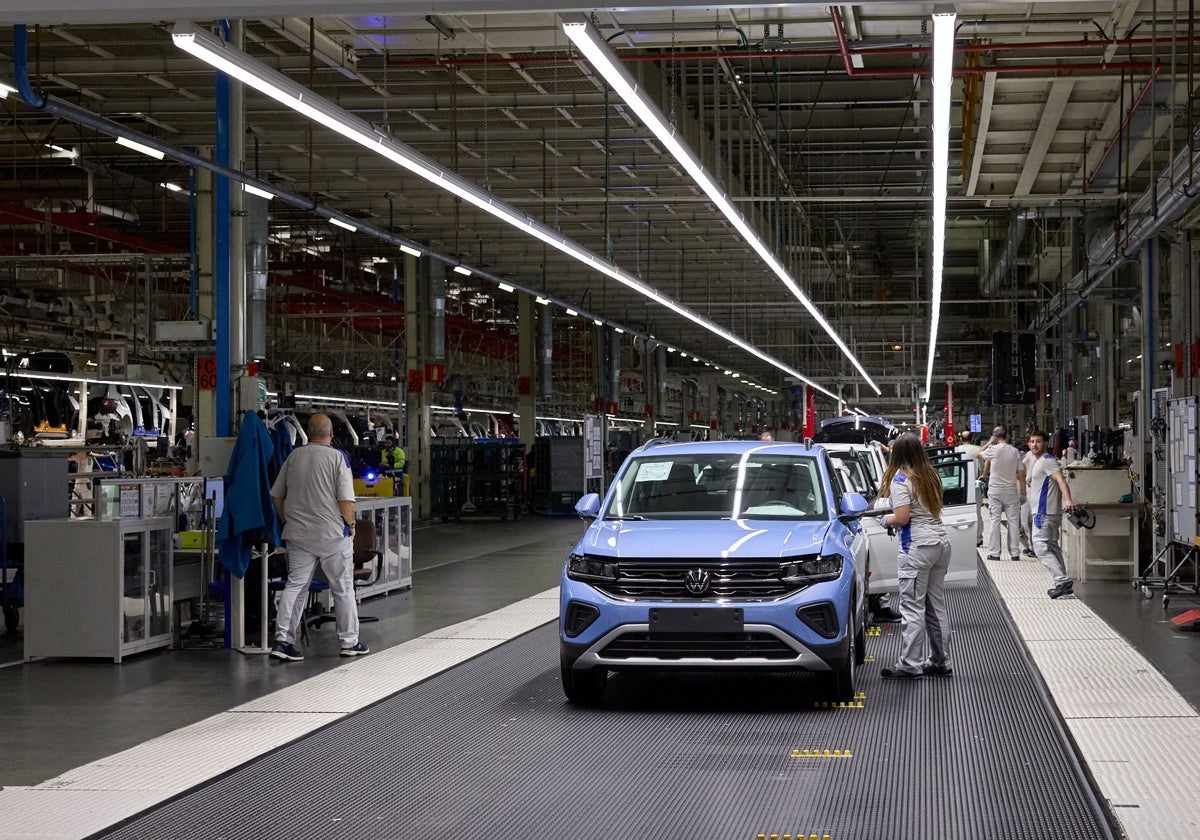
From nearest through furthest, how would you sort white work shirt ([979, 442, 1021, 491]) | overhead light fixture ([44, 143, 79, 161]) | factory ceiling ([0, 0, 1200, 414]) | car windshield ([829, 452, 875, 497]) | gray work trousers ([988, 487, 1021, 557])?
car windshield ([829, 452, 875, 497]) < factory ceiling ([0, 0, 1200, 414]) < white work shirt ([979, 442, 1021, 491]) < gray work trousers ([988, 487, 1021, 557]) < overhead light fixture ([44, 143, 79, 161])

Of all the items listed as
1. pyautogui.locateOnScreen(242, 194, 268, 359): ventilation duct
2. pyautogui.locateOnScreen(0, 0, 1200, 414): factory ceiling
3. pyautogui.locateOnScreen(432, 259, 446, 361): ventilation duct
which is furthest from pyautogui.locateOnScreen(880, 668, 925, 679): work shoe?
pyautogui.locateOnScreen(432, 259, 446, 361): ventilation duct

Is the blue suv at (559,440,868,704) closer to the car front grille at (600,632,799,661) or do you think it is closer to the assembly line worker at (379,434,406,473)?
the car front grille at (600,632,799,661)

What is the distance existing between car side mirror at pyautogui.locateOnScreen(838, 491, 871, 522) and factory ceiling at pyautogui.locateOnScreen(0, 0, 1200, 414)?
10.4ft

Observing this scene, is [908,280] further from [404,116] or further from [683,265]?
[404,116]

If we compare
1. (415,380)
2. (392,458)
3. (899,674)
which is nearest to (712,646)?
(899,674)

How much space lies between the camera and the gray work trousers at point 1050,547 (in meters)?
13.4

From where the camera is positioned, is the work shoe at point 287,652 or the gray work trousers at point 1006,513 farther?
the gray work trousers at point 1006,513

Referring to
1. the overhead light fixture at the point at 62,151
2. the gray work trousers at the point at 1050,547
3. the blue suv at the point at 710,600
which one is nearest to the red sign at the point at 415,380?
the overhead light fixture at the point at 62,151

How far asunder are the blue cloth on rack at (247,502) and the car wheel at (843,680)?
4213mm

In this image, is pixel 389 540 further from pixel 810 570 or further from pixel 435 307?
pixel 435 307

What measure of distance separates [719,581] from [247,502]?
3.98m

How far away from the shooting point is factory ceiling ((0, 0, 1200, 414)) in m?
13.1

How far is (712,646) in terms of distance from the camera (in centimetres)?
741

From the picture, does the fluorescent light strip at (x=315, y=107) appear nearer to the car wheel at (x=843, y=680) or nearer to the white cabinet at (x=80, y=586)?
the white cabinet at (x=80, y=586)
